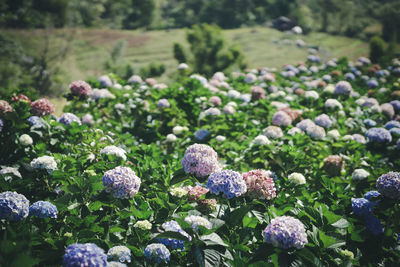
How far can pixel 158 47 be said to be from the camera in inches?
1041

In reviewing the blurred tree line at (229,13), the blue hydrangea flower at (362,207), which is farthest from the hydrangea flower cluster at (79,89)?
the blurred tree line at (229,13)

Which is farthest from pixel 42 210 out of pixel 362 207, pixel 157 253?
pixel 362 207

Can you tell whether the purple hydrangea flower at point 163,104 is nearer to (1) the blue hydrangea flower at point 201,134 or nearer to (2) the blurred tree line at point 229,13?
(1) the blue hydrangea flower at point 201,134

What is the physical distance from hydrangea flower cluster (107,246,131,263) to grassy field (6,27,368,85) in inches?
559

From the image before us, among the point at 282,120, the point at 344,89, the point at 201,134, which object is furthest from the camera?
the point at 344,89

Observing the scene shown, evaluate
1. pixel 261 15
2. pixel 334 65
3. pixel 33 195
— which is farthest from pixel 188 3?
pixel 33 195

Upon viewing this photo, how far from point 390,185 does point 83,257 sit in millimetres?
1825

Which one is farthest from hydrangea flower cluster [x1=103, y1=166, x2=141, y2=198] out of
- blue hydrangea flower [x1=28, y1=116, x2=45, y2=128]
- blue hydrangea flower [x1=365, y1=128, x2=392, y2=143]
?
blue hydrangea flower [x1=365, y1=128, x2=392, y2=143]

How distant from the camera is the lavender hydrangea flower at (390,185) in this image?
1708mm

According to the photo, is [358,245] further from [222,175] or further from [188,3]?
[188,3]

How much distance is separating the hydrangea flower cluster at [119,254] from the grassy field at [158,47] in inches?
559

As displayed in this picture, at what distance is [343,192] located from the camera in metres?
1.99

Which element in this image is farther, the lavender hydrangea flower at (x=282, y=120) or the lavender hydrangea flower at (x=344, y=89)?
the lavender hydrangea flower at (x=344, y=89)

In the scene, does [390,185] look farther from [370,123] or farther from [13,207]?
[370,123]
